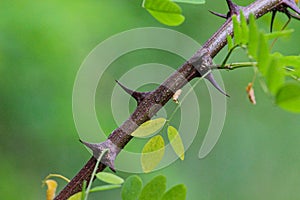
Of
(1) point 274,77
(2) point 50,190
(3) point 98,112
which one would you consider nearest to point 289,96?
(1) point 274,77

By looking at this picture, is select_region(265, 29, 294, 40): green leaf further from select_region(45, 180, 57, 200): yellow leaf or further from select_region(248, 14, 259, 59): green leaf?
select_region(45, 180, 57, 200): yellow leaf

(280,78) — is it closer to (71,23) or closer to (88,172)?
(88,172)

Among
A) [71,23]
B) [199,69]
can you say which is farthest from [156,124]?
[71,23]

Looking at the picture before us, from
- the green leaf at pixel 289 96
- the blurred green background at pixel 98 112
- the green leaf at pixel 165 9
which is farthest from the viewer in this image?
the blurred green background at pixel 98 112

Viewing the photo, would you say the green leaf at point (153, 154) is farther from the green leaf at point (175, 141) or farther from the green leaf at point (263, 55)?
the green leaf at point (263, 55)

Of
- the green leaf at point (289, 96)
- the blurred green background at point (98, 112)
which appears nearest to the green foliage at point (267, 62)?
the green leaf at point (289, 96)

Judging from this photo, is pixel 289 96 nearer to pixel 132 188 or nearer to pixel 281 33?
pixel 281 33

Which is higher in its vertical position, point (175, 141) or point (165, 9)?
point (165, 9)
